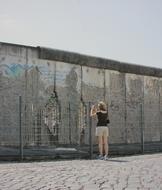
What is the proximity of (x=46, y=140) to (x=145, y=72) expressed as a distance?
23.8ft

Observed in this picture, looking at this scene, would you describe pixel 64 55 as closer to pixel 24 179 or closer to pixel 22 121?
pixel 22 121

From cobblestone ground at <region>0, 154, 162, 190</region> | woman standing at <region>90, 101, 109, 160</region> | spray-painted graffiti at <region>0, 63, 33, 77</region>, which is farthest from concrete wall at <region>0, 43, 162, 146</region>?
cobblestone ground at <region>0, 154, 162, 190</region>

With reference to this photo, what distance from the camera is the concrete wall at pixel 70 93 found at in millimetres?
16188

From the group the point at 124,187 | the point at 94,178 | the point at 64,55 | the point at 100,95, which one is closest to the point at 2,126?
the point at 64,55

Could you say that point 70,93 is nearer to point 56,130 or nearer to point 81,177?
point 56,130

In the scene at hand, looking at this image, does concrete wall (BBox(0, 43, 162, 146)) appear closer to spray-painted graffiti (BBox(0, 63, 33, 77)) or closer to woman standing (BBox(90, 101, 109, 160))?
spray-painted graffiti (BBox(0, 63, 33, 77))

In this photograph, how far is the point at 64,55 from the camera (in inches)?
715

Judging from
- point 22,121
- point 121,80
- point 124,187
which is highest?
point 121,80

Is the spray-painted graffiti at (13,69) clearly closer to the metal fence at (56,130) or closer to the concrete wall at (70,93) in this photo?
the concrete wall at (70,93)

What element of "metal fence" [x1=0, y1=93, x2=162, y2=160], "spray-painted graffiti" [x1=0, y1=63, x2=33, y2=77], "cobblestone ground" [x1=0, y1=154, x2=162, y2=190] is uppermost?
"spray-painted graffiti" [x1=0, y1=63, x2=33, y2=77]

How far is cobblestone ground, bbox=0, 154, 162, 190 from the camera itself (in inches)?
341

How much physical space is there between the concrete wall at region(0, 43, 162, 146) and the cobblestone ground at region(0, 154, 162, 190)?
170 inches

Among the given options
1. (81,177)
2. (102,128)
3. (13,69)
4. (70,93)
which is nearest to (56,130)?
(70,93)

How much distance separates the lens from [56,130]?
17.1 meters
